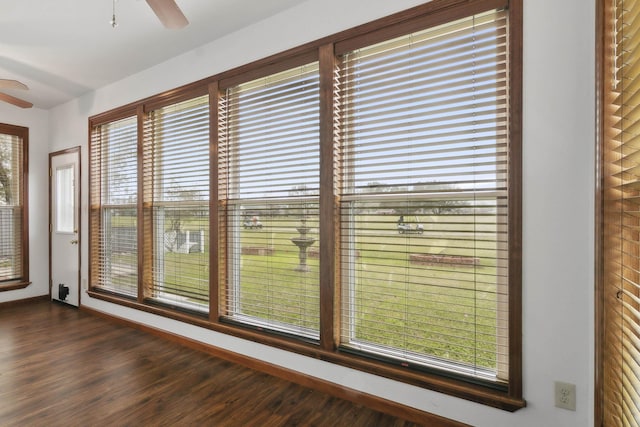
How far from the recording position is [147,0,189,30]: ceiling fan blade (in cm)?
156

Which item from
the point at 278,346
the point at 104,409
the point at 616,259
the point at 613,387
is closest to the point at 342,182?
the point at 278,346

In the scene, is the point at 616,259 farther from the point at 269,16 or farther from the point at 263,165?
the point at 269,16

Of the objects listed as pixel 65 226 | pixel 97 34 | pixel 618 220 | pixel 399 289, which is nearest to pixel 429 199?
pixel 399 289

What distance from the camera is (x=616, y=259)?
130 cm

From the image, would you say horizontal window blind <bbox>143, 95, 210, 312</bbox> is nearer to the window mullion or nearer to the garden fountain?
the garden fountain

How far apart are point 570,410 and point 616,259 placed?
0.80 m

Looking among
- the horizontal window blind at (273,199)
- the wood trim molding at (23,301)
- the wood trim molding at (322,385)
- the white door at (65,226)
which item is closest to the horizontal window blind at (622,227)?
the wood trim molding at (322,385)

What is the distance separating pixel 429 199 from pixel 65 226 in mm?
4841

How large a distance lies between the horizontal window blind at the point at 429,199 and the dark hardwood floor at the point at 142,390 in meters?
0.50

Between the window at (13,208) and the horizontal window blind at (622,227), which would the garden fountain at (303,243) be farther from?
the window at (13,208)

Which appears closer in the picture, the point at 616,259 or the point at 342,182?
the point at 616,259

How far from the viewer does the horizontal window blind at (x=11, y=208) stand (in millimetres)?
4566

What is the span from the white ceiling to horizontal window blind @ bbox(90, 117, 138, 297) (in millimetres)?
631

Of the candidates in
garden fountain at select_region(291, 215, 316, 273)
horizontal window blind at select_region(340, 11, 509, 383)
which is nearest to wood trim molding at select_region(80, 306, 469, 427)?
horizontal window blind at select_region(340, 11, 509, 383)
